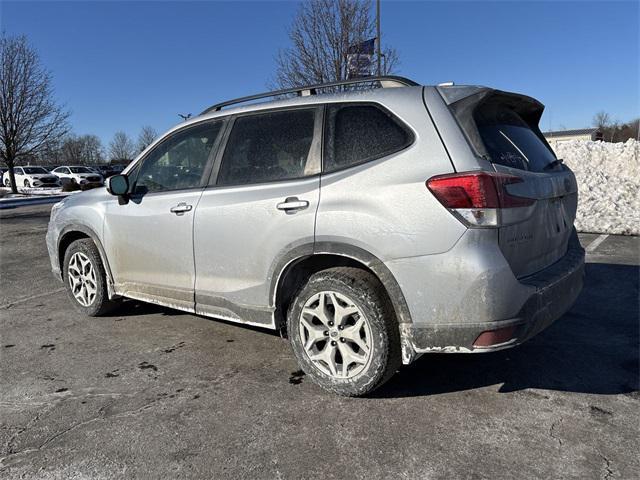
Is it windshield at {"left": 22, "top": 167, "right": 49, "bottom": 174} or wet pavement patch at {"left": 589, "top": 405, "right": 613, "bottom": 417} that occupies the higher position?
windshield at {"left": 22, "top": 167, "right": 49, "bottom": 174}

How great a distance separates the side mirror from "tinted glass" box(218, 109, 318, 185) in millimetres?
1074

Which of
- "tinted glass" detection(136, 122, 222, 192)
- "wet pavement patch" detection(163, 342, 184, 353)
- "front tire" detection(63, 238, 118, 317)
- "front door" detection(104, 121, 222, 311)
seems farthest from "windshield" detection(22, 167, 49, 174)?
"wet pavement patch" detection(163, 342, 184, 353)

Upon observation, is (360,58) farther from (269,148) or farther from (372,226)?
(372,226)

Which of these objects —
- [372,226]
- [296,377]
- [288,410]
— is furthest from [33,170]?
[372,226]

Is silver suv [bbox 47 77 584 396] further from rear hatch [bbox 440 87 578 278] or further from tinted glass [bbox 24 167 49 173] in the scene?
tinted glass [bbox 24 167 49 173]

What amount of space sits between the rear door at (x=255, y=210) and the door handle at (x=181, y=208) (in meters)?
0.13

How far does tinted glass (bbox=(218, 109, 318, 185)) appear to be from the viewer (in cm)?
322

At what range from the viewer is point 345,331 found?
2910mm

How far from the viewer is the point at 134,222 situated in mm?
4086

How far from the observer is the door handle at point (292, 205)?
3.02 metres

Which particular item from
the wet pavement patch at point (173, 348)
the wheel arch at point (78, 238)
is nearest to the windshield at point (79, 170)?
the wheel arch at point (78, 238)

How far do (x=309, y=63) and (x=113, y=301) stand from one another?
1120 cm

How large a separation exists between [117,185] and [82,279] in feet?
3.96

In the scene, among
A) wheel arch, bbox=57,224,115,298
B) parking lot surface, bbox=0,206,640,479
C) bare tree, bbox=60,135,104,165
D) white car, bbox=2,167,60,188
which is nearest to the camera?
parking lot surface, bbox=0,206,640,479
